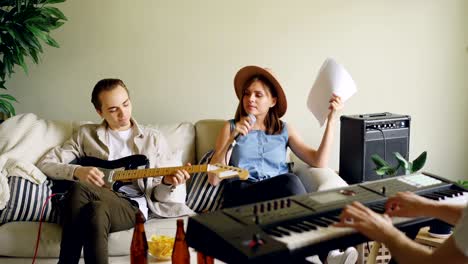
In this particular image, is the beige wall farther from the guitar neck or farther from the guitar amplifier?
the guitar neck

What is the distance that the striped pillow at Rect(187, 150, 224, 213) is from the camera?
256 cm

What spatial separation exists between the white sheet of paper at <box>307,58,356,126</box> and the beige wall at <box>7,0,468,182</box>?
0.63 meters

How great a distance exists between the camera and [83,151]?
2586mm

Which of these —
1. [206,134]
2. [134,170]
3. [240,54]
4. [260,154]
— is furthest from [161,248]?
[240,54]

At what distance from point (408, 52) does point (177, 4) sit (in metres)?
1.50

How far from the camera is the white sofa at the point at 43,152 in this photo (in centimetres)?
221

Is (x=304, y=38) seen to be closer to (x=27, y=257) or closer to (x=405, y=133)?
(x=405, y=133)

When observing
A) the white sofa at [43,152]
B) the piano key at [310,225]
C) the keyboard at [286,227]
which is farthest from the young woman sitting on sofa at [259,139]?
the piano key at [310,225]

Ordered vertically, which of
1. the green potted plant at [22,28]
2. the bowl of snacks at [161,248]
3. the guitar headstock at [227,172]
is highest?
the green potted plant at [22,28]

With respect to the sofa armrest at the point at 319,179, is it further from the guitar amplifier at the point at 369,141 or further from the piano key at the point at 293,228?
the piano key at the point at 293,228

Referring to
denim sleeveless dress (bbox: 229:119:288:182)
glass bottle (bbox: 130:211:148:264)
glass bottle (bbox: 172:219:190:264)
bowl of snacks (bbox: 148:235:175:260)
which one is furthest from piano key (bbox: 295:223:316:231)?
denim sleeveless dress (bbox: 229:119:288:182)

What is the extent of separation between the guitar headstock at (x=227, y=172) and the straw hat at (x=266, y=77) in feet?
1.97

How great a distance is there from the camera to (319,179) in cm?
245

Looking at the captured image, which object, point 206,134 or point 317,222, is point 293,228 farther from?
point 206,134
